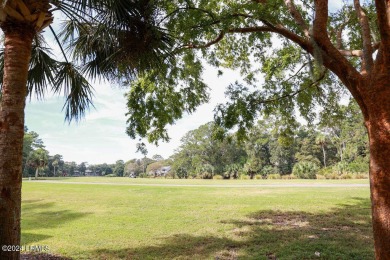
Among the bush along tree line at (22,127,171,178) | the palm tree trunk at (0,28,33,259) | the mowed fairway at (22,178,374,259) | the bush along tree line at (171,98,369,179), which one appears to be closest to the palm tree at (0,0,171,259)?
the palm tree trunk at (0,28,33,259)

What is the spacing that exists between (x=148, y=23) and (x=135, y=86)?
3586mm

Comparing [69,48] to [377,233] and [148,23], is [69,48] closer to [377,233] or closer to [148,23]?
[148,23]

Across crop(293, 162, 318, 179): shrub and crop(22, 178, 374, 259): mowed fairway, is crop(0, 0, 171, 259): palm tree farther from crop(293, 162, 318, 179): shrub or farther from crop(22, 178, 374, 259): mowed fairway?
crop(293, 162, 318, 179): shrub

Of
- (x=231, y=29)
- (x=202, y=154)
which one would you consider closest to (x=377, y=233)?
(x=231, y=29)

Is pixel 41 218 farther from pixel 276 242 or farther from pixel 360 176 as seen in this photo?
pixel 360 176

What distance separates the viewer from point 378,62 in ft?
15.4

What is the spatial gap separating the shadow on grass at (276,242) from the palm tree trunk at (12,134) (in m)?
2.66

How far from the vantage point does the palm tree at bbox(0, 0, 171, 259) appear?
12.5 ft

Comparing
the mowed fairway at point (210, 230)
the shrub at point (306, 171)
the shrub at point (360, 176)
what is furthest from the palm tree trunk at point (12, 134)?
the shrub at point (306, 171)

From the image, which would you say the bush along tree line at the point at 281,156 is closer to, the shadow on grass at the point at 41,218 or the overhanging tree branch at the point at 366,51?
the shadow on grass at the point at 41,218

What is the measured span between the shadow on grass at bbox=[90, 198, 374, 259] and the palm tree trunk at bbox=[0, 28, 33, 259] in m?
2.66

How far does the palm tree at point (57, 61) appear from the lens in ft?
12.5

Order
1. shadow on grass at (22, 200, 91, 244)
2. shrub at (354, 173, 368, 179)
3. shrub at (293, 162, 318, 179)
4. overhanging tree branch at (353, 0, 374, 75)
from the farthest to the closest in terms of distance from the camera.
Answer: shrub at (293, 162, 318, 179), shrub at (354, 173, 368, 179), shadow on grass at (22, 200, 91, 244), overhanging tree branch at (353, 0, 374, 75)

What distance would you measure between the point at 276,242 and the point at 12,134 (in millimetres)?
5793
